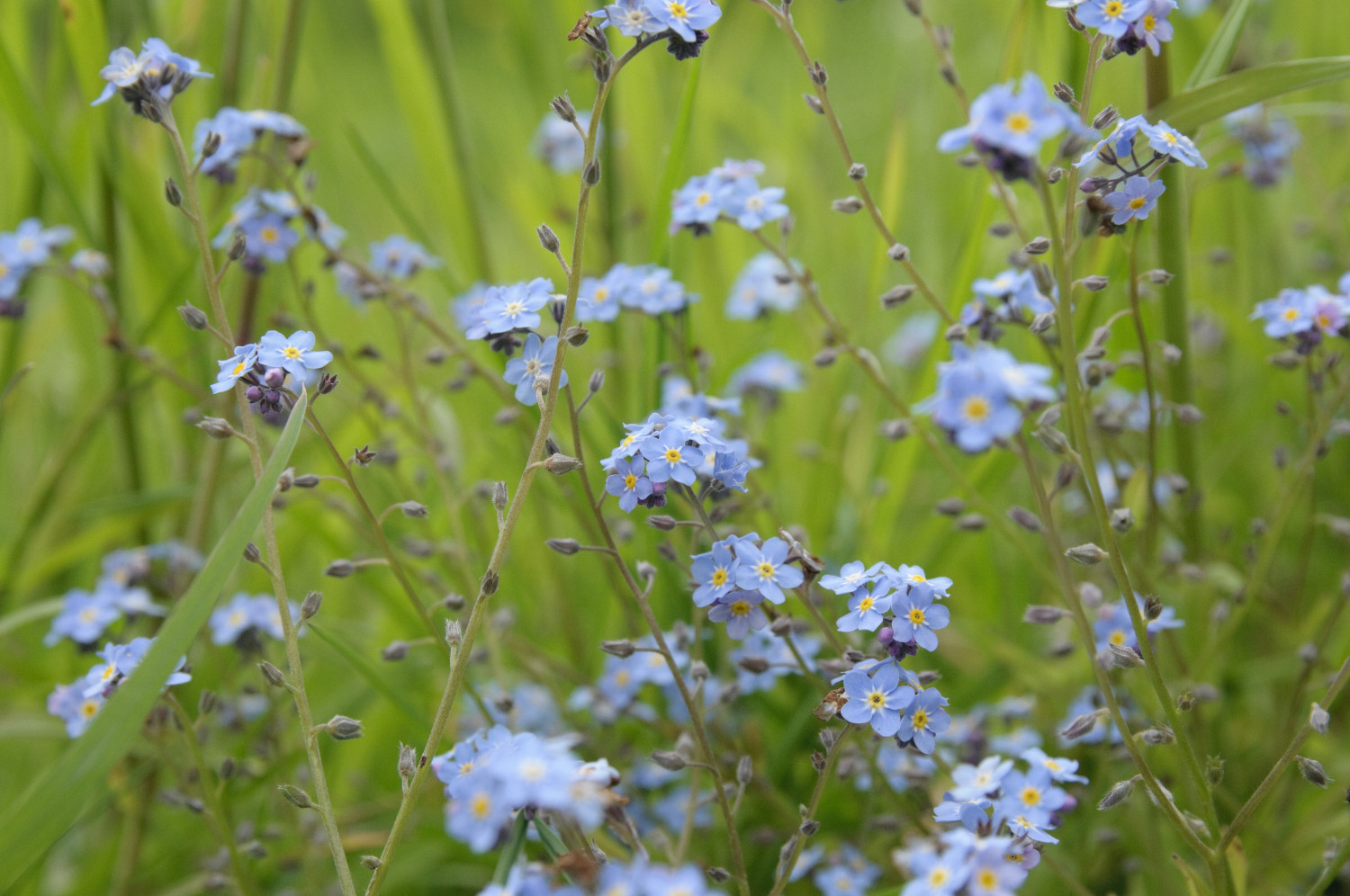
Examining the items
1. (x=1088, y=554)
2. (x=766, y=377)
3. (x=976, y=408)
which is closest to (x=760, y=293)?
(x=766, y=377)

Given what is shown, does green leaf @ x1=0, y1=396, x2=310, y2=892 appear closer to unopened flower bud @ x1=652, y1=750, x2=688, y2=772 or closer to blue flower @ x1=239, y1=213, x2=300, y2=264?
unopened flower bud @ x1=652, y1=750, x2=688, y2=772

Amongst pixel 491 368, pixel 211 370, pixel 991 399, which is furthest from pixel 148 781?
pixel 991 399

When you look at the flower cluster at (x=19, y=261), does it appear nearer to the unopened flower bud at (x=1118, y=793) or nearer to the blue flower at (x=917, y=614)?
the blue flower at (x=917, y=614)

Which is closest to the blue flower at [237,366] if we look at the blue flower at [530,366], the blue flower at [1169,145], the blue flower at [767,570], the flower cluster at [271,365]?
the flower cluster at [271,365]

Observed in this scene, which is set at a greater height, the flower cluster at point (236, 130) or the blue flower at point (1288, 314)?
the flower cluster at point (236, 130)

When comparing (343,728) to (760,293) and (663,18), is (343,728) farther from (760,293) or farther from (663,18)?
(760,293)

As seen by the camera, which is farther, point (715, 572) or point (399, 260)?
point (399, 260)

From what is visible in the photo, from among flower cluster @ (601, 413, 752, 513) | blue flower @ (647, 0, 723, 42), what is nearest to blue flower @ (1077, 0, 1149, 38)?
blue flower @ (647, 0, 723, 42)
